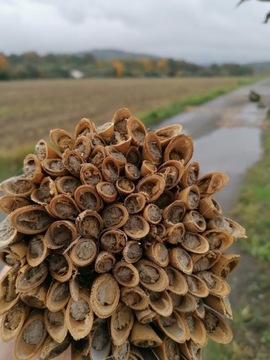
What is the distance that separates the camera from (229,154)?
9.79 meters

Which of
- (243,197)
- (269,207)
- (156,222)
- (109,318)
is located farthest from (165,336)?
(243,197)

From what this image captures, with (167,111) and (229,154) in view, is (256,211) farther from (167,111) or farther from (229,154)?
(167,111)

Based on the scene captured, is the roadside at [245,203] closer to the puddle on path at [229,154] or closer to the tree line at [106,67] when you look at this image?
the puddle on path at [229,154]

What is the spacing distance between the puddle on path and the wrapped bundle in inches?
193

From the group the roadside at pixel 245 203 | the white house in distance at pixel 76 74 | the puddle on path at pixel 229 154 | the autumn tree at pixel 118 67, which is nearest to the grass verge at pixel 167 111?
the roadside at pixel 245 203

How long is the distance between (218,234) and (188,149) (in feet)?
0.89

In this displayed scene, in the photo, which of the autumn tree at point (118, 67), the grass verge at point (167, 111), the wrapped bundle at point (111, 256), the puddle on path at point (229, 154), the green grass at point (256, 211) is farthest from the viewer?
the autumn tree at point (118, 67)

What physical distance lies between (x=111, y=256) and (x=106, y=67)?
66834mm

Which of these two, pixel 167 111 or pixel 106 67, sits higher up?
pixel 167 111

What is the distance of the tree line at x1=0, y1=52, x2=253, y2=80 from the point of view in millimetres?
57000

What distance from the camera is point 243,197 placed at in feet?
21.0

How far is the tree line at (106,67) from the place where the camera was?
187 ft

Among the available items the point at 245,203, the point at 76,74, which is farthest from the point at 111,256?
the point at 76,74

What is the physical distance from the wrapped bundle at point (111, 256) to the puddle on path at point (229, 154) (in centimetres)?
490
